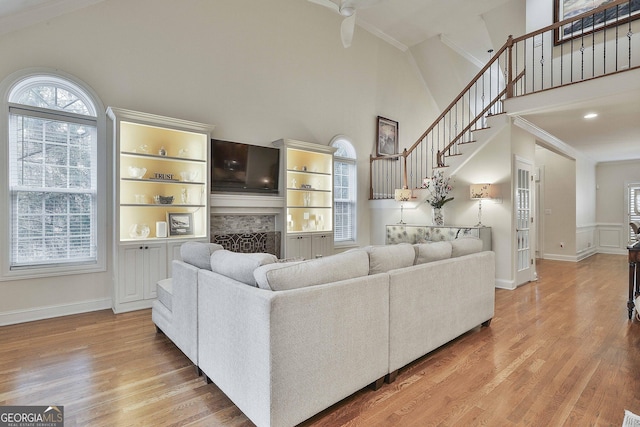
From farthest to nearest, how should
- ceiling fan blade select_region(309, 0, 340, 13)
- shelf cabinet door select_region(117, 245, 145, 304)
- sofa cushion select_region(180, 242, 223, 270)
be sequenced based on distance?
ceiling fan blade select_region(309, 0, 340, 13), shelf cabinet door select_region(117, 245, 145, 304), sofa cushion select_region(180, 242, 223, 270)

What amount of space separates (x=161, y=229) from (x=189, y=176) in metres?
0.84

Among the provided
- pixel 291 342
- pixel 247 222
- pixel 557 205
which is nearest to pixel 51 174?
pixel 247 222

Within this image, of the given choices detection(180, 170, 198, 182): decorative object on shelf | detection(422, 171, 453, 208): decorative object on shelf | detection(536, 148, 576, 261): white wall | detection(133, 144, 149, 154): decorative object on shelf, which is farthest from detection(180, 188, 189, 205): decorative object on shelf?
detection(536, 148, 576, 261): white wall

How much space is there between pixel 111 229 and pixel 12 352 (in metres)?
1.65

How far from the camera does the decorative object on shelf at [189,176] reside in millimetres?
4641

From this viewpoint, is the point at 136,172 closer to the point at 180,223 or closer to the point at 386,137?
the point at 180,223

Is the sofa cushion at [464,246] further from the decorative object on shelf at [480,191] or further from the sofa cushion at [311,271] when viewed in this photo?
the decorative object on shelf at [480,191]

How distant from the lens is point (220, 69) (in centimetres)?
507

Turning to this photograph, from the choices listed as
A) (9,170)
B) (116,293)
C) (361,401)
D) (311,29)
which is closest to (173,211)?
(116,293)

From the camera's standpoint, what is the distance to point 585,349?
2.92 m

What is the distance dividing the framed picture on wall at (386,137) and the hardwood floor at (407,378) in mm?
4662

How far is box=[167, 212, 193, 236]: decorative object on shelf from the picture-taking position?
452cm

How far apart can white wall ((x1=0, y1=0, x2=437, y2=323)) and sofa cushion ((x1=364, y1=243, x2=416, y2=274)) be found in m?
3.57

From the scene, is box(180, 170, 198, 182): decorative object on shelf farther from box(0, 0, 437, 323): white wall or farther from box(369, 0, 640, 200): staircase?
box(369, 0, 640, 200): staircase
